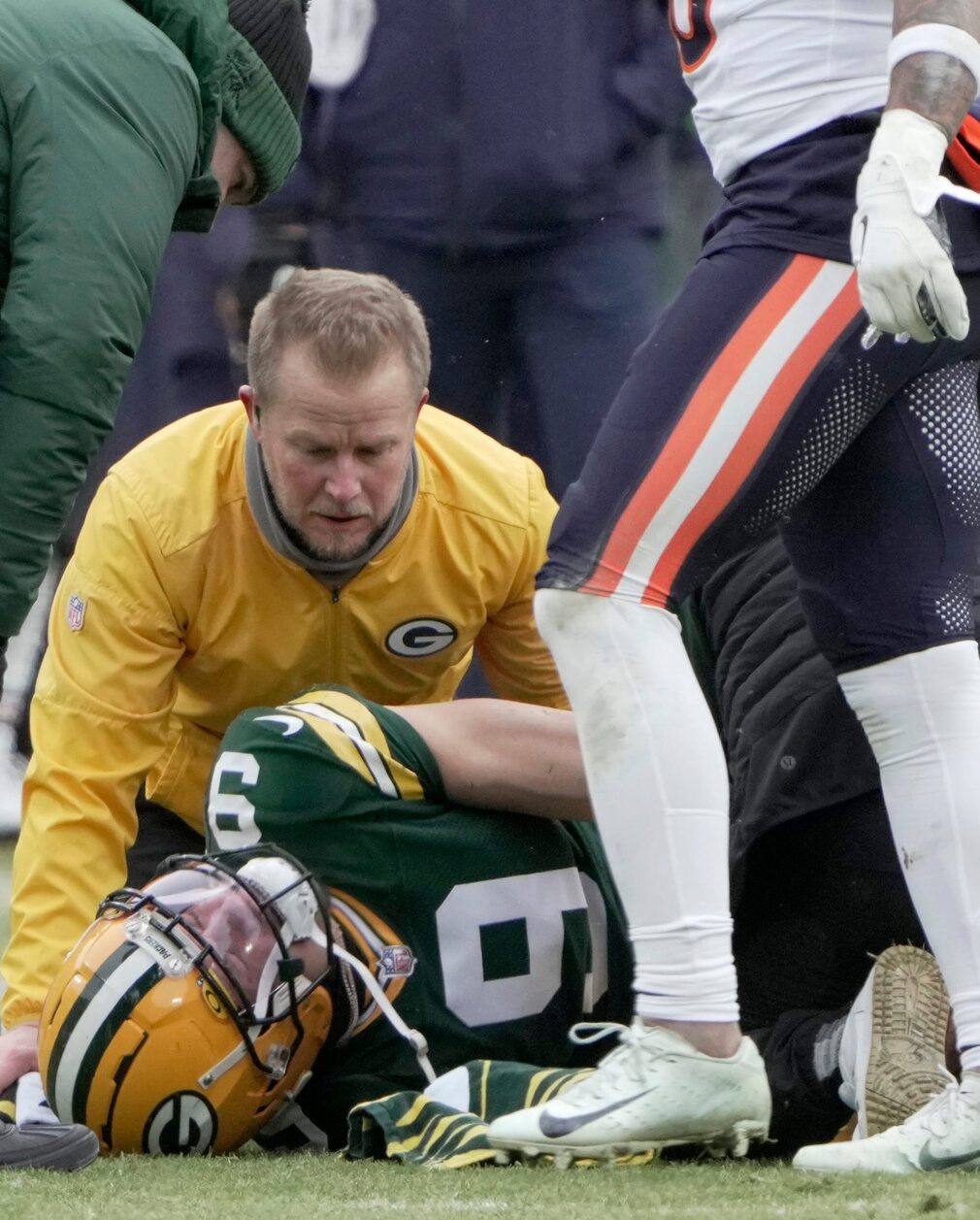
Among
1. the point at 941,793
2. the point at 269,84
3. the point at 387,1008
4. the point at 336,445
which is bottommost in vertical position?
the point at 387,1008

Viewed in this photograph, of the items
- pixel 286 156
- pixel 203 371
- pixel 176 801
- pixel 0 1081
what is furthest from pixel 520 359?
pixel 0 1081

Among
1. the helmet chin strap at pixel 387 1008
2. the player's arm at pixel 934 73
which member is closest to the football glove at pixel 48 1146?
the helmet chin strap at pixel 387 1008

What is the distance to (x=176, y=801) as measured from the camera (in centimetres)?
339

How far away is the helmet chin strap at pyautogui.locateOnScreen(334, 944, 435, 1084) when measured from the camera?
252 cm

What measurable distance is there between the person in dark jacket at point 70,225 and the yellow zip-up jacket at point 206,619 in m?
0.86

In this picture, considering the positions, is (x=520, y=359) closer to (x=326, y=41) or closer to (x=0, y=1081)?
(x=326, y=41)

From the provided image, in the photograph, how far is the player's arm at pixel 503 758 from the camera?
269cm

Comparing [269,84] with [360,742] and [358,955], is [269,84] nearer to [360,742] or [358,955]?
[360,742]

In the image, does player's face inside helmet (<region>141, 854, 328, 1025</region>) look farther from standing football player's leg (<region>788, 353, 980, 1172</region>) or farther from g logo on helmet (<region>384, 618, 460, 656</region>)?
g logo on helmet (<region>384, 618, 460, 656</region>)

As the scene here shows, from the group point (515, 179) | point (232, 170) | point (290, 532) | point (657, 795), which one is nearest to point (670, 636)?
point (657, 795)

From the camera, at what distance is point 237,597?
3.11 meters

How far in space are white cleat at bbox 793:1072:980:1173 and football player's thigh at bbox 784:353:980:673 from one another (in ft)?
1.44

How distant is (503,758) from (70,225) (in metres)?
0.95

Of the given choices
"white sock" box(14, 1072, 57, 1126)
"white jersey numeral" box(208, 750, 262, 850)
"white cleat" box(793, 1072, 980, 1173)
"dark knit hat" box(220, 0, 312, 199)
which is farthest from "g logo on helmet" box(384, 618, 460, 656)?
"white cleat" box(793, 1072, 980, 1173)
